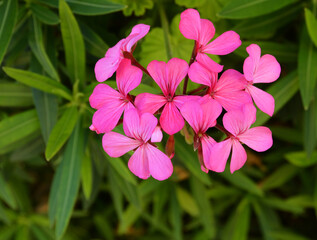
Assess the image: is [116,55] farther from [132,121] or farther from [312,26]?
[312,26]

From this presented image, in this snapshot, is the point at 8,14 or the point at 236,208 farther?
the point at 236,208

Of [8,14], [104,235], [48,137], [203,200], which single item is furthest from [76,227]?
[8,14]

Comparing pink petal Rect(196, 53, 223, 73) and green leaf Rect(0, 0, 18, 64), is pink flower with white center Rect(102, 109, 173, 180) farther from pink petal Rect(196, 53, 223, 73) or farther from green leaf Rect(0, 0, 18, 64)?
green leaf Rect(0, 0, 18, 64)

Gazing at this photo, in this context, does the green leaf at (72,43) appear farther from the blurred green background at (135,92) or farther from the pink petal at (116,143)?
the pink petal at (116,143)

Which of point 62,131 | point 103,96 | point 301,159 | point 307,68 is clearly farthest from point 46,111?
point 301,159

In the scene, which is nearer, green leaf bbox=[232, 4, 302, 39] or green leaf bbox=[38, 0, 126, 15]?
green leaf bbox=[38, 0, 126, 15]

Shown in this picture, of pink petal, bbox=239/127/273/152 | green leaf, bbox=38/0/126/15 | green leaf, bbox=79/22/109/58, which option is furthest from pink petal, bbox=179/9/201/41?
green leaf, bbox=79/22/109/58

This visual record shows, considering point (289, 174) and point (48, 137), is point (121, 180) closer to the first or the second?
point (48, 137)
